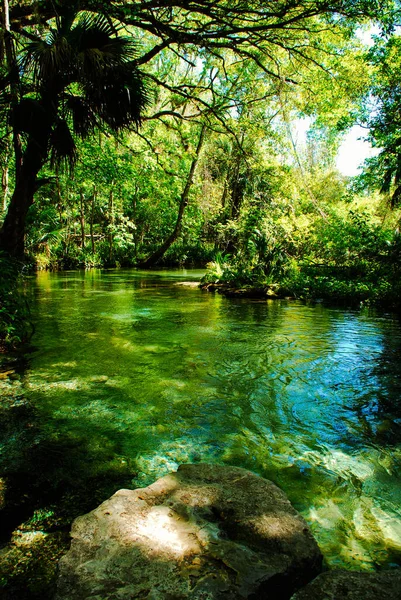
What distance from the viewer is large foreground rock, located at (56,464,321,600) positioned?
131 cm

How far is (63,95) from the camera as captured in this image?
5852 millimetres

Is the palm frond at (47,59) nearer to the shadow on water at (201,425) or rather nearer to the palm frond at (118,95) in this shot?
the palm frond at (118,95)

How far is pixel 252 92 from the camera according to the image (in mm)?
16359

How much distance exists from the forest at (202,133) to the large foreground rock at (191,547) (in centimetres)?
427

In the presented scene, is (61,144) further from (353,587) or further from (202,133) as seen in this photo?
(202,133)

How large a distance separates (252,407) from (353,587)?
2.35 metres

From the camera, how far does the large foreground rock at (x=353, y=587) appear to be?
1.26 meters

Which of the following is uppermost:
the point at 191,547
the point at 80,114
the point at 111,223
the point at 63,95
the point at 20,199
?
the point at 111,223

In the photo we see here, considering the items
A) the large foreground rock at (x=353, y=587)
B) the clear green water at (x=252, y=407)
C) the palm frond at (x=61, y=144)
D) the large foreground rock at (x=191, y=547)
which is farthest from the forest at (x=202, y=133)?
the large foreground rock at (x=353, y=587)

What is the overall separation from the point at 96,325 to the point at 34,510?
5.43 meters

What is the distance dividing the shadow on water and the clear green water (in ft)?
0.05

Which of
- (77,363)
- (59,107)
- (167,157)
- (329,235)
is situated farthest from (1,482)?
(167,157)

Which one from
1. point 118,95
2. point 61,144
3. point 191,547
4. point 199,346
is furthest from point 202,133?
point 191,547

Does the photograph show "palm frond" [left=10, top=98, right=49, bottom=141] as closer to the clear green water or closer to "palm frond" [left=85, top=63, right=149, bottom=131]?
"palm frond" [left=85, top=63, right=149, bottom=131]
